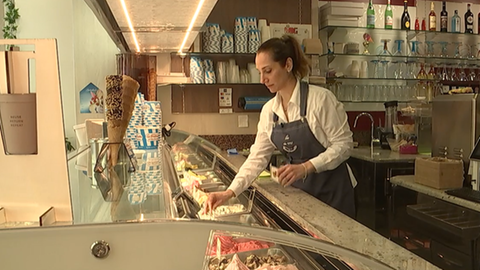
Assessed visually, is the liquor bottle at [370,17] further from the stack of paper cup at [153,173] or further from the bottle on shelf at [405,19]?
the stack of paper cup at [153,173]

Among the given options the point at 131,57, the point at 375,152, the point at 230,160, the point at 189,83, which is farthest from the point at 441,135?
the point at 131,57

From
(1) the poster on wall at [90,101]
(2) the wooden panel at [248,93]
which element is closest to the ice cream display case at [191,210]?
(2) the wooden panel at [248,93]

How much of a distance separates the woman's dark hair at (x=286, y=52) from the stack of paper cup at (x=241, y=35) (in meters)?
2.53

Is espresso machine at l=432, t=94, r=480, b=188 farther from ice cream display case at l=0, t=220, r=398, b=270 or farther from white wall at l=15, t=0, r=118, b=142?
white wall at l=15, t=0, r=118, b=142

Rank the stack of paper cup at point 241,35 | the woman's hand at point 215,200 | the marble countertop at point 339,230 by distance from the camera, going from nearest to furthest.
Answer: the marble countertop at point 339,230 < the woman's hand at point 215,200 < the stack of paper cup at point 241,35

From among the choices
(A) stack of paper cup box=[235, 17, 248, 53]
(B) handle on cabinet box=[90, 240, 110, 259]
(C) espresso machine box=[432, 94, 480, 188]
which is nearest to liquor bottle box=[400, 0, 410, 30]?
(C) espresso machine box=[432, 94, 480, 188]

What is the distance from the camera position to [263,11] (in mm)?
5121

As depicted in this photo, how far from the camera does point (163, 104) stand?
196 inches

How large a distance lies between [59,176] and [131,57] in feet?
13.5

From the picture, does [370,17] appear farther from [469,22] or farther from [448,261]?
[448,261]

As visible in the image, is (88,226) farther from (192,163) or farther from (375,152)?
(375,152)

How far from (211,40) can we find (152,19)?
6.50 feet

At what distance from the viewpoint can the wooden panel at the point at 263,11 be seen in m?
5.00

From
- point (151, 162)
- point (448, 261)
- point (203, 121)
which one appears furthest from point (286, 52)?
point (203, 121)
